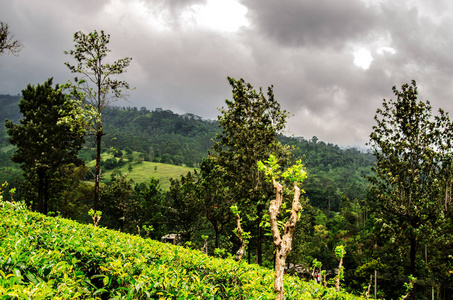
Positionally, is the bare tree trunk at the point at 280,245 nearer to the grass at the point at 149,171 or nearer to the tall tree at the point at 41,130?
the tall tree at the point at 41,130

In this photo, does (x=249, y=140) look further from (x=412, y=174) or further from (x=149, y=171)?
(x=149, y=171)

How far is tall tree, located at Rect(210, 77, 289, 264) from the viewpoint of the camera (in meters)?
16.0

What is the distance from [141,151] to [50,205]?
11436 cm

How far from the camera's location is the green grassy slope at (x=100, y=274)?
2842 mm

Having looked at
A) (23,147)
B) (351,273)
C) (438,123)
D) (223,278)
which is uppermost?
(438,123)

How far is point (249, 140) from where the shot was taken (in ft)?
52.0

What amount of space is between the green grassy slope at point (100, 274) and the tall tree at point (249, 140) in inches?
393

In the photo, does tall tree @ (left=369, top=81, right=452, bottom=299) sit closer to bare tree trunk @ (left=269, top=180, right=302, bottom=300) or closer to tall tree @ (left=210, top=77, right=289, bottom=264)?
tall tree @ (left=210, top=77, right=289, bottom=264)

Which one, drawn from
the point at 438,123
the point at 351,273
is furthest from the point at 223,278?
the point at 351,273

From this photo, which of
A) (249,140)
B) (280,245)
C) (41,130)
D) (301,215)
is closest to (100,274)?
(280,245)

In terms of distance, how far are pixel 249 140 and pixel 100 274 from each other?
1239 centimetres

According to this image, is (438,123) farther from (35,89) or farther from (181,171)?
(181,171)

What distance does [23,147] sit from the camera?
20906 millimetres

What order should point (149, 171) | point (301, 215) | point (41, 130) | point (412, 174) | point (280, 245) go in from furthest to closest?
point (149, 171) < point (301, 215) < point (41, 130) < point (412, 174) < point (280, 245)
